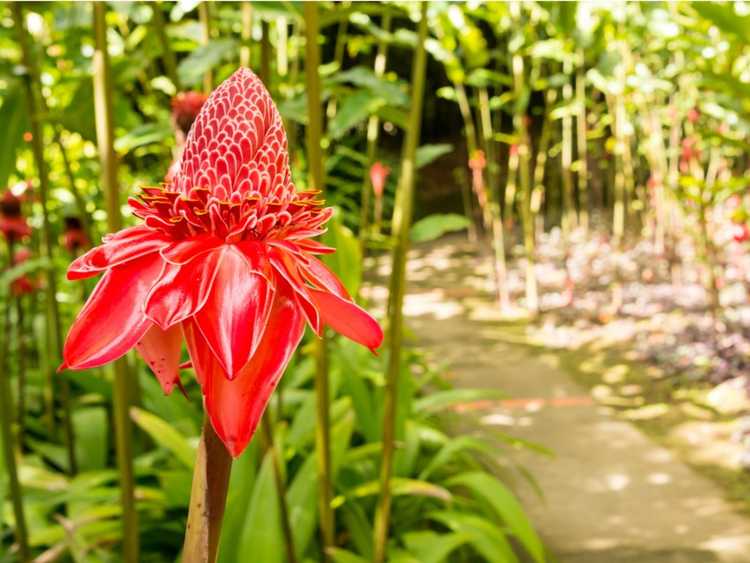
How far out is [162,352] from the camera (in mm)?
321

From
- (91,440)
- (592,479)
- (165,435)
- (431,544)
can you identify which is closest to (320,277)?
(165,435)

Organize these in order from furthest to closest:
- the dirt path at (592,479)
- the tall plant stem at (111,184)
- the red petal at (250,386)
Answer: the dirt path at (592,479), the tall plant stem at (111,184), the red petal at (250,386)

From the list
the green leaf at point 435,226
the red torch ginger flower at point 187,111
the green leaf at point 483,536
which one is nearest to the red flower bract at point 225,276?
the red torch ginger flower at point 187,111

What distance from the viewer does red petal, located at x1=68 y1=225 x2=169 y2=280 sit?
0.32 meters

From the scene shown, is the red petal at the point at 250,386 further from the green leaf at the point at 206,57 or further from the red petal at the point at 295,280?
the green leaf at the point at 206,57

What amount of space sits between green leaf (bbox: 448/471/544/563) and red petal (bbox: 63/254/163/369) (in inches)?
50.8

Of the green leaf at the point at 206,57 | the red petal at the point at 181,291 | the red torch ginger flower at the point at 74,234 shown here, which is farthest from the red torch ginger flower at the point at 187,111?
the red torch ginger flower at the point at 74,234

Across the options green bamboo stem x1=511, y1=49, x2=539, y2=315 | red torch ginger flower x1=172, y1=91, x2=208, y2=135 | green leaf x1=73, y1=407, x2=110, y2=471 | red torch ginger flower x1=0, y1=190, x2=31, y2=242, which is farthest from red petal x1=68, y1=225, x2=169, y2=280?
green bamboo stem x1=511, y1=49, x2=539, y2=315

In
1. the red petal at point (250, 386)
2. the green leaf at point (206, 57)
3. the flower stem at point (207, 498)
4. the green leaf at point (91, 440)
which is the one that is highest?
the green leaf at point (206, 57)

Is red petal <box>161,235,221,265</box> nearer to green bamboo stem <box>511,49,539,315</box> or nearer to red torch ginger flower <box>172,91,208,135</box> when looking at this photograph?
red torch ginger flower <box>172,91,208,135</box>

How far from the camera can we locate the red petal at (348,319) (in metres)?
0.32

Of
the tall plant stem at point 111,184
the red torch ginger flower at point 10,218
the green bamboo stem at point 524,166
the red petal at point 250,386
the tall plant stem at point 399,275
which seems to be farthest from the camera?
the green bamboo stem at point 524,166

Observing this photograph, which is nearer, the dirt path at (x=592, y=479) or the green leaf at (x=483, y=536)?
the green leaf at (x=483, y=536)

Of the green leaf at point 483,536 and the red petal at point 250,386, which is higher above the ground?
the red petal at point 250,386
